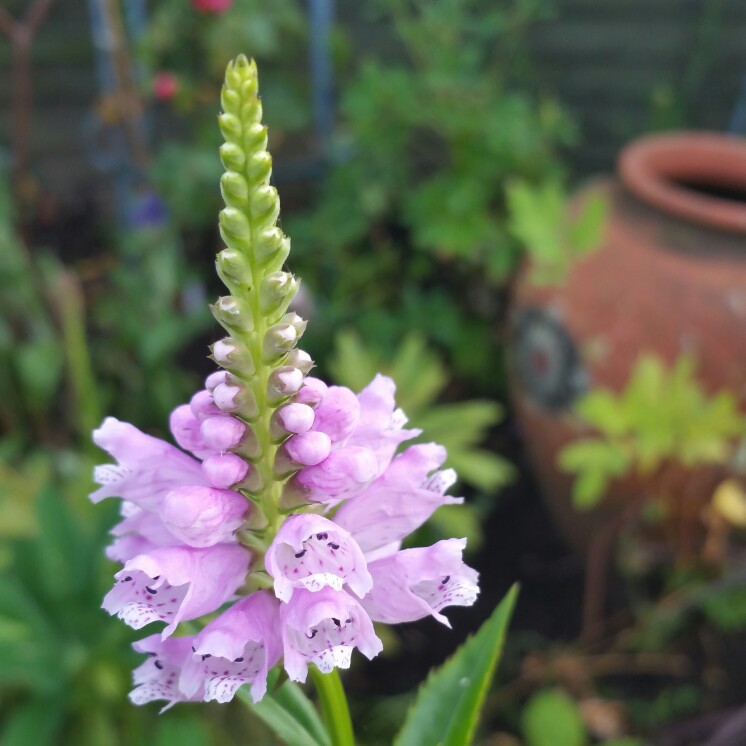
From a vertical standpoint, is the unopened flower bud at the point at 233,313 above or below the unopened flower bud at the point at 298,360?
above

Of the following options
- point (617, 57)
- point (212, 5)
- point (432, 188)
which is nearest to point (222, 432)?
point (432, 188)

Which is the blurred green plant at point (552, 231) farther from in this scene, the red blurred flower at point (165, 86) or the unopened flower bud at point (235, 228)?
the unopened flower bud at point (235, 228)

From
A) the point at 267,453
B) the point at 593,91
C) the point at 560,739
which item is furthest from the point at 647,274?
the point at 593,91

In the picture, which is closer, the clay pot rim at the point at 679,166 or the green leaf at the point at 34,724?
the green leaf at the point at 34,724

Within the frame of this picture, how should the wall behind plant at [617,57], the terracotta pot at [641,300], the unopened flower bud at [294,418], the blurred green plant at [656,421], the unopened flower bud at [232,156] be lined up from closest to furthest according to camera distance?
the unopened flower bud at [232,156]
the unopened flower bud at [294,418]
the blurred green plant at [656,421]
the terracotta pot at [641,300]
the wall behind plant at [617,57]

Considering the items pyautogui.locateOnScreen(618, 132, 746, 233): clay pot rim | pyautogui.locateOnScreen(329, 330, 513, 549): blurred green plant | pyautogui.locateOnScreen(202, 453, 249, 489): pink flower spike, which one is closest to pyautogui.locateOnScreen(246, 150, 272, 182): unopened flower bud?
pyautogui.locateOnScreen(202, 453, 249, 489): pink flower spike

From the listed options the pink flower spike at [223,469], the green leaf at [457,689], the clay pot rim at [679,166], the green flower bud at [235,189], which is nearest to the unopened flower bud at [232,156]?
the green flower bud at [235,189]
